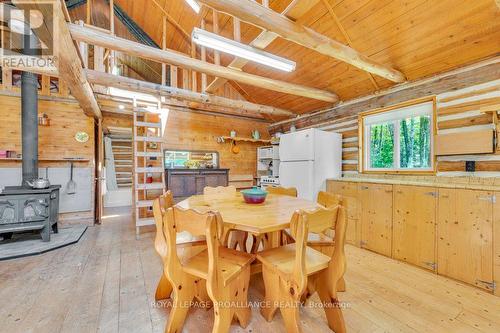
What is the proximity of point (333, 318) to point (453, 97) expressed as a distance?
119 inches

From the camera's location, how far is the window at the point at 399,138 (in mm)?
3129

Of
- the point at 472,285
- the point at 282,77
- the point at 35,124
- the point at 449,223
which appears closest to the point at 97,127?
the point at 35,124

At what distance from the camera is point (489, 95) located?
8.13ft

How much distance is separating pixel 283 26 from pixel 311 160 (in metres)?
2.27

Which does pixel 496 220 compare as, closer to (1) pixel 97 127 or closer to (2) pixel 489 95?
(2) pixel 489 95

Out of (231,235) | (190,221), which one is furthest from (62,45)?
(231,235)

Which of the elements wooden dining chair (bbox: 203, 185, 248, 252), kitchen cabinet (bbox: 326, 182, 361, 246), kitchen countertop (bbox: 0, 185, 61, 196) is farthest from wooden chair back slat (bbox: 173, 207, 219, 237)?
kitchen countertop (bbox: 0, 185, 61, 196)

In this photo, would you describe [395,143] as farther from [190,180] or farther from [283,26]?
[190,180]

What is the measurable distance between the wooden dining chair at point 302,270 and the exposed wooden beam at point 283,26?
1.77 metres

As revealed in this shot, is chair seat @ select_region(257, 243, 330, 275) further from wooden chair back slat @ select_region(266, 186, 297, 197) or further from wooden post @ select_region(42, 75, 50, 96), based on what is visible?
wooden post @ select_region(42, 75, 50, 96)

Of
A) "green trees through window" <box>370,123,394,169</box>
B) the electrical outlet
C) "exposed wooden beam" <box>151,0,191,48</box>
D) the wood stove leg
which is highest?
"exposed wooden beam" <box>151,0,191,48</box>

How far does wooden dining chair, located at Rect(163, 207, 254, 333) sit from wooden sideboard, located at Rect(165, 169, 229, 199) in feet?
10.3

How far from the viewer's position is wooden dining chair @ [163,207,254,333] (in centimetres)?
131

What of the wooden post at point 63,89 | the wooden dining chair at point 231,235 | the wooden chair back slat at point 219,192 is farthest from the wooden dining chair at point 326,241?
the wooden post at point 63,89
